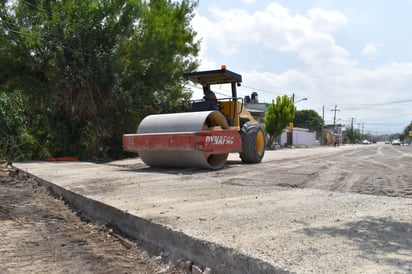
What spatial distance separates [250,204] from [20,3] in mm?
13939

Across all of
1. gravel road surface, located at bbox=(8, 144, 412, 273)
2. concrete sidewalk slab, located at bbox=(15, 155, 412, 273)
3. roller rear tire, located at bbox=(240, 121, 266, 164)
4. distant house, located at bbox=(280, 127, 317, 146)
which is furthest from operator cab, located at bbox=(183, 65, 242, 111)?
distant house, located at bbox=(280, 127, 317, 146)

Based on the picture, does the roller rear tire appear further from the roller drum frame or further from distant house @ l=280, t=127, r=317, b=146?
distant house @ l=280, t=127, r=317, b=146

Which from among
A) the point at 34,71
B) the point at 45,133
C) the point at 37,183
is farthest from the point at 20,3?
the point at 37,183

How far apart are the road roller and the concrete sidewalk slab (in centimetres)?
177

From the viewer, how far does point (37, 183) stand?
8562 mm

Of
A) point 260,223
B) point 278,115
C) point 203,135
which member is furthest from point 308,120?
point 260,223

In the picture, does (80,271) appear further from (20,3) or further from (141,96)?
(20,3)

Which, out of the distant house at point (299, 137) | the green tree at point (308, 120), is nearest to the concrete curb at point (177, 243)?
the distant house at point (299, 137)

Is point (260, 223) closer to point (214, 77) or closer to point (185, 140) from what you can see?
point (185, 140)

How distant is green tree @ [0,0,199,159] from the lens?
14.6 metres

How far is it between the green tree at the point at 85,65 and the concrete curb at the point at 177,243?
1005 cm

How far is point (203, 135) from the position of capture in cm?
839

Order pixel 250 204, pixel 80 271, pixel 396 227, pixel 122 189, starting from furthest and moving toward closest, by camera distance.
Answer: pixel 122 189, pixel 250 204, pixel 396 227, pixel 80 271

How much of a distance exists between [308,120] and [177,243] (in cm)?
10160
